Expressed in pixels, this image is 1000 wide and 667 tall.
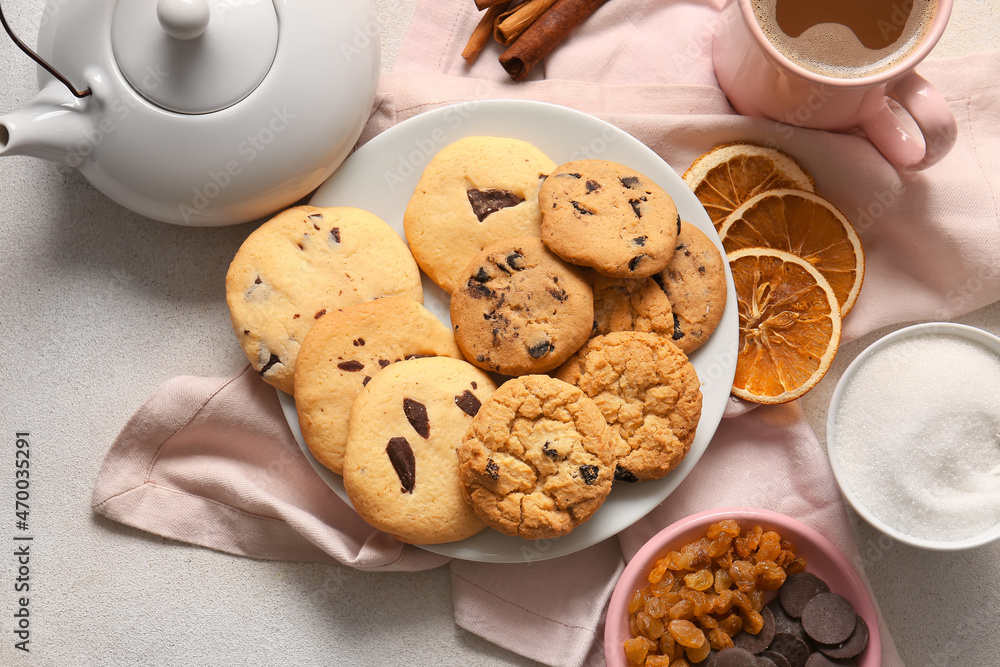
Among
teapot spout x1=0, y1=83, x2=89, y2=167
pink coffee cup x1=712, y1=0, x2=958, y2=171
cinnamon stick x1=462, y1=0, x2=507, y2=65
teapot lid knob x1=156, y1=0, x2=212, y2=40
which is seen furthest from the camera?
cinnamon stick x1=462, y1=0, x2=507, y2=65

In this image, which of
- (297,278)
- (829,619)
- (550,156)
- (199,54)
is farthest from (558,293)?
(829,619)

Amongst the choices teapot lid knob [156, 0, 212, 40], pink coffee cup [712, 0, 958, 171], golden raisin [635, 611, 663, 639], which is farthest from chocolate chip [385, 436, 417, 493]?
pink coffee cup [712, 0, 958, 171]

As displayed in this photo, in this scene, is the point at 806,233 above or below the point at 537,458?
above

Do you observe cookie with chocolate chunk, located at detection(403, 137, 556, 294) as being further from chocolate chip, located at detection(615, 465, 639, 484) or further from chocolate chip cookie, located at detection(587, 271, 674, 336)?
chocolate chip, located at detection(615, 465, 639, 484)

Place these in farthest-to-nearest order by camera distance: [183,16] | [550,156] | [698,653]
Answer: [550,156], [698,653], [183,16]

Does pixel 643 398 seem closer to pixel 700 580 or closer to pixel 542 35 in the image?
pixel 700 580

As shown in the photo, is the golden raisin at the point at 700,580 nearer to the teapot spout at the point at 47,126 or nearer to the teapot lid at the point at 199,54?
the teapot lid at the point at 199,54

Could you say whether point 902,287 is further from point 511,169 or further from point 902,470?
point 511,169
